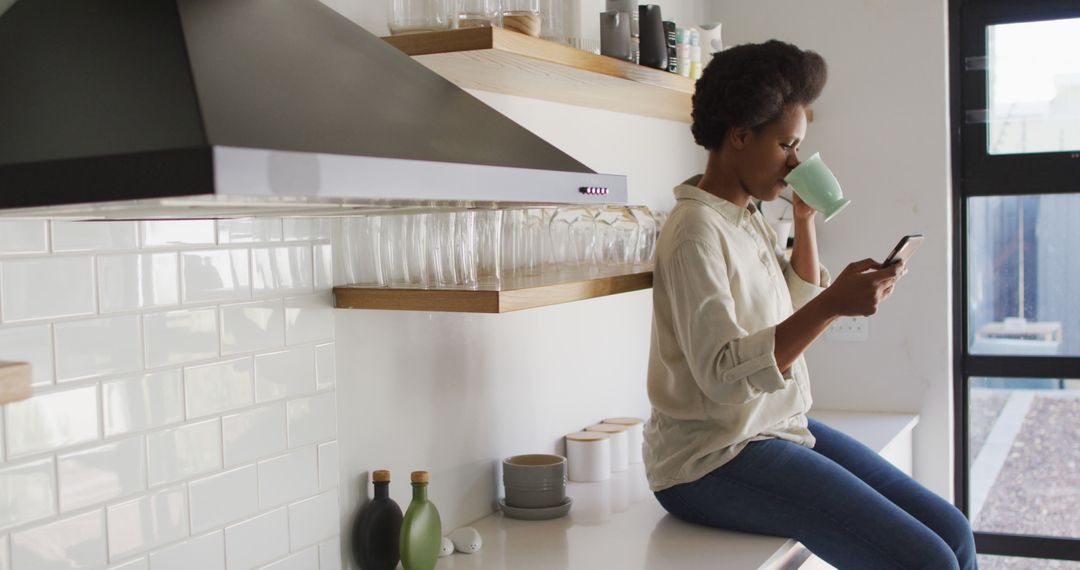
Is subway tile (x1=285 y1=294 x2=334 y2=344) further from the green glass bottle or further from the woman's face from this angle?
the woman's face

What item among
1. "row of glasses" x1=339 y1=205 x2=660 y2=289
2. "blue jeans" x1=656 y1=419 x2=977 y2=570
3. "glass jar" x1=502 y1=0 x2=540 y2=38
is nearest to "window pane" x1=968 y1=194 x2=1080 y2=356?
"blue jeans" x1=656 y1=419 x2=977 y2=570

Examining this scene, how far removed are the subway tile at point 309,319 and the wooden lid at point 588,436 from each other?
0.91 metres

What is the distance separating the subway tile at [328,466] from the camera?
5.91 ft

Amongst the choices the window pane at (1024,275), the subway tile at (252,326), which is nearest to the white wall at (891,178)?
the window pane at (1024,275)

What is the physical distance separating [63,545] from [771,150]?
56.7 inches

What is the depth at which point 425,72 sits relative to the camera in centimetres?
138

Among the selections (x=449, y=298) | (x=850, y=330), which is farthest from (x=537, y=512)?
(x=850, y=330)

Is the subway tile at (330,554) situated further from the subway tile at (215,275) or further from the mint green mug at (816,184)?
the mint green mug at (816,184)

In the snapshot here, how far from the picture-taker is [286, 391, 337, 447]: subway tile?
174 cm

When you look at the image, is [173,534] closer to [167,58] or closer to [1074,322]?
[167,58]

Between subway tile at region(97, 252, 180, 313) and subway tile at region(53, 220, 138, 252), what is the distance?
0.02 m

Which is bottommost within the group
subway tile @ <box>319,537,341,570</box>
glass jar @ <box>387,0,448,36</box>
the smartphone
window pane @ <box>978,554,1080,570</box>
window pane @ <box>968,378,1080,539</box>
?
window pane @ <box>978,554,1080,570</box>

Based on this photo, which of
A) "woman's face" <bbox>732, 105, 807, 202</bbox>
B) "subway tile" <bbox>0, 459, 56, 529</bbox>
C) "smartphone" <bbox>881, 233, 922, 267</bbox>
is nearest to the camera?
"subway tile" <bbox>0, 459, 56, 529</bbox>

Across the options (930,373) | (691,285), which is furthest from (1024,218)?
(691,285)
